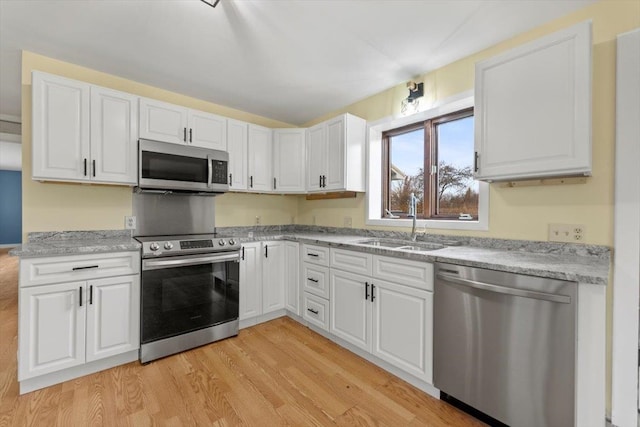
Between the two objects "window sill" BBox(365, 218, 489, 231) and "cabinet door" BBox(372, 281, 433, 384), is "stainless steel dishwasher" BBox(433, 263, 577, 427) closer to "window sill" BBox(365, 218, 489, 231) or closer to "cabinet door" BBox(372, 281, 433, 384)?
"cabinet door" BBox(372, 281, 433, 384)

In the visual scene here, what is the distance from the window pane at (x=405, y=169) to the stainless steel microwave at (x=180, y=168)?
5.87 ft

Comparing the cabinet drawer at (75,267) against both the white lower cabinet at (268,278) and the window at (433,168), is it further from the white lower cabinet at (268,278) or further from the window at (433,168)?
the window at (433,168)

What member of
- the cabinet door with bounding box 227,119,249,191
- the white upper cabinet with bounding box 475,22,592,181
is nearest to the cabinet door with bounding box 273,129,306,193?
the cabinet door with bounding box 227,119,249,191

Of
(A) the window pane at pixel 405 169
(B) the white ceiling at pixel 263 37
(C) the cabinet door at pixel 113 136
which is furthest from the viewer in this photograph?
(A) the window pane at pixel 405 169

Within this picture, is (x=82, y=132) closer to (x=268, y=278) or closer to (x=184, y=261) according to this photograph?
(x=184, y=261)

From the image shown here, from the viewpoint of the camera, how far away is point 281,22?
189cm

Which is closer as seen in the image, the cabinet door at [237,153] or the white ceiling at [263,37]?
the white ceiling at [263,37]

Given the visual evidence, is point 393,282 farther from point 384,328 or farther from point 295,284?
point 295,284

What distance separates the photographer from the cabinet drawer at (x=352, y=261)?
88.7 inches

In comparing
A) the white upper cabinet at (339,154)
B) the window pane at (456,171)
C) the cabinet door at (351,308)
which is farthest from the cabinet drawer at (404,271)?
the white upper cabinet at (339,154)

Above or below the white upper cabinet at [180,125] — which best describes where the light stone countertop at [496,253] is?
below

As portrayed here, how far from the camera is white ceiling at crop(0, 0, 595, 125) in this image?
68.9 inches

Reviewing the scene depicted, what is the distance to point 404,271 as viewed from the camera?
198 cm

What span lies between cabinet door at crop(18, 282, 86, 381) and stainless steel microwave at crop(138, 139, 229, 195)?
3.21ft
